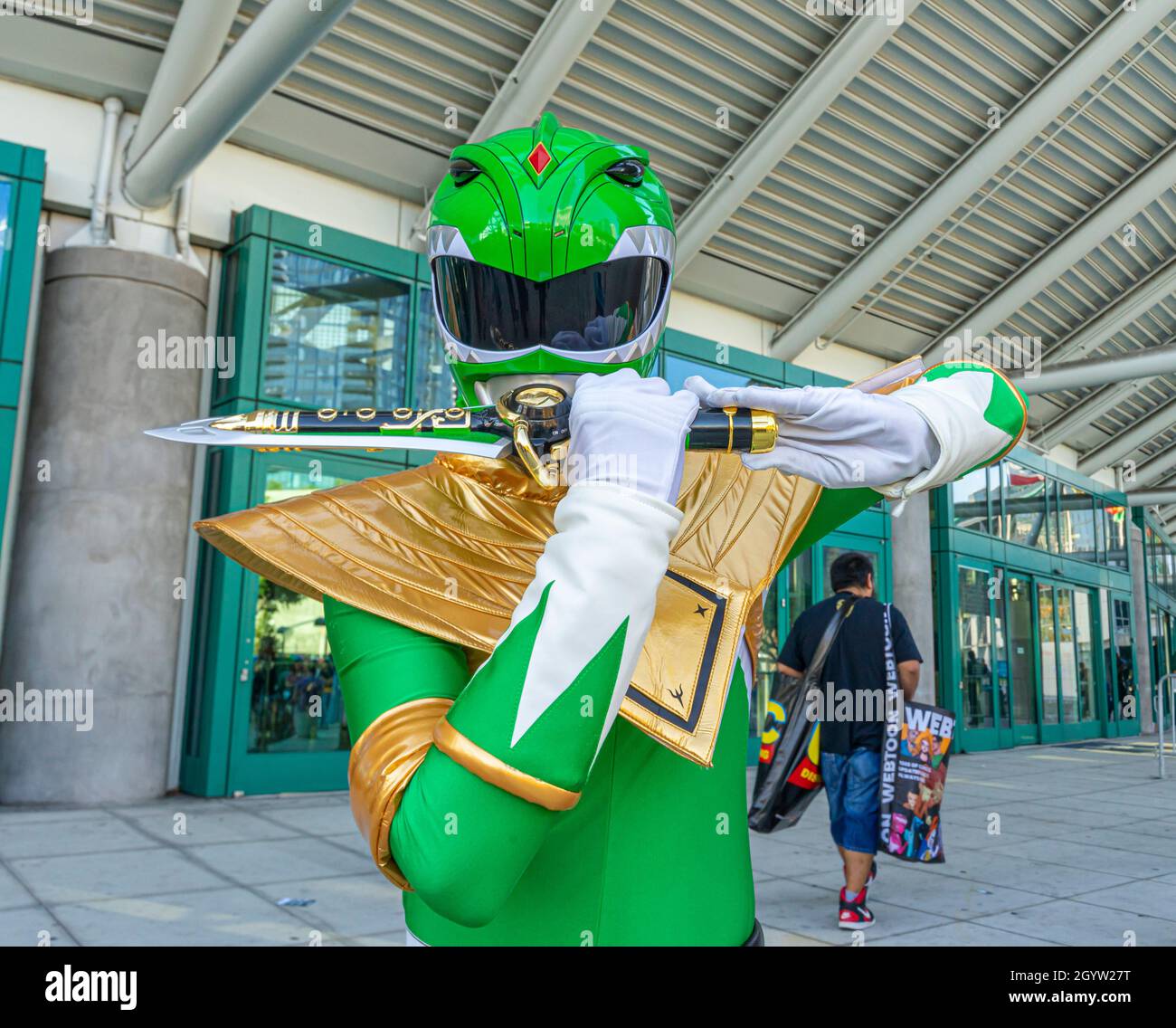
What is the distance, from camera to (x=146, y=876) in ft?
15.6

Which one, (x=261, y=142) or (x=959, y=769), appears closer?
(x=261, y=142)

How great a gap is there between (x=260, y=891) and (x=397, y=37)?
20.1 feet

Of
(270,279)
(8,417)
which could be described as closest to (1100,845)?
(270,279)

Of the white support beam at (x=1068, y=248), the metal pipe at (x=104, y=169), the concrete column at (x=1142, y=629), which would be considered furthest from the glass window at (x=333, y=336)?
the concrete column at (x=1142, y=629)

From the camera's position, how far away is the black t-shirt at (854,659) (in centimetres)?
453

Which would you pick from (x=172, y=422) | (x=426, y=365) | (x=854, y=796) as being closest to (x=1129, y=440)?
(x=426, y=365)

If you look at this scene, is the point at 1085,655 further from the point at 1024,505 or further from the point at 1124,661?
the point at 1024,505

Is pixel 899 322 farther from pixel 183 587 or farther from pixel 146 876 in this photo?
pixel 146 876

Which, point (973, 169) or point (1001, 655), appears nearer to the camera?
point (973, 169)

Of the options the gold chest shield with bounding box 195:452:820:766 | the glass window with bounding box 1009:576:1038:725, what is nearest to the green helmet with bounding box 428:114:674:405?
the gold chest shield with bounding box 195:452:820:766

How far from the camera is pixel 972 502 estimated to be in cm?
1412

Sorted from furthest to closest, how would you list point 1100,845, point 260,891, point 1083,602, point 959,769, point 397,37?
point 1083,602, point 959,769, point 397,37, point 1100,845, point 260,891

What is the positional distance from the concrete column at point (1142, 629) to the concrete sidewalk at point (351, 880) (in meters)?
12.7

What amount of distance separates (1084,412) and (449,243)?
16.4m
